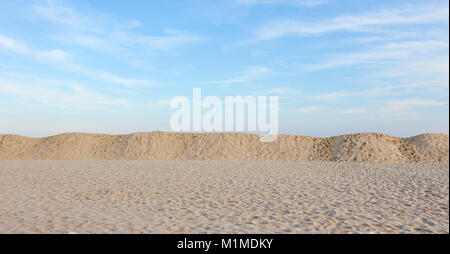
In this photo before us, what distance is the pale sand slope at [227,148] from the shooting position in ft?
102

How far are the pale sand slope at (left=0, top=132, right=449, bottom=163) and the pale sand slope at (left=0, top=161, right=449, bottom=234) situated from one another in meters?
17.0

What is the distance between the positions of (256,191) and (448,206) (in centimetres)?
594

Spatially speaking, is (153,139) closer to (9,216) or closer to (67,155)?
(67,155)

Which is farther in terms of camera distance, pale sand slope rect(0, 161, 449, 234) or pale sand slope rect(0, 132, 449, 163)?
pale sand slope rect(0, 132, 449, 163)

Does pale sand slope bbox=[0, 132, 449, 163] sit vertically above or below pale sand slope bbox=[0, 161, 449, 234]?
above

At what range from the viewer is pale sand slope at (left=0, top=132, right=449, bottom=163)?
102 ft

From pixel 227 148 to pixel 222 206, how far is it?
959 inches

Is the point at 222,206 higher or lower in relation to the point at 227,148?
lower

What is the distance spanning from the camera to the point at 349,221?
25.8 feet

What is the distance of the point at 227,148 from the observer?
3384 centimetres

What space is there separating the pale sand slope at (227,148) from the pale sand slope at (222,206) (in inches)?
→ 668

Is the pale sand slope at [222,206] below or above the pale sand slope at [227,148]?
below
